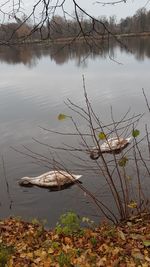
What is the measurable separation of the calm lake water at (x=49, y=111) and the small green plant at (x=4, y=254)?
9.20 feet

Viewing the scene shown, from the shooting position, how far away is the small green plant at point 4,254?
201 inches

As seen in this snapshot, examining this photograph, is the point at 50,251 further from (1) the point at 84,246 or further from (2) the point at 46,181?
(2) the point at 46,181

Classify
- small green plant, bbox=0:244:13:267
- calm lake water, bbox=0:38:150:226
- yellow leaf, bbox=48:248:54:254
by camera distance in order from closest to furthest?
small green plant, bbox=0:244:13:267 → yellow leaf, bbox=48:248:54:254 → calm lake water, bbox=0:38:150:226

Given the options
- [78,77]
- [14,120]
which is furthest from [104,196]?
[78,77]

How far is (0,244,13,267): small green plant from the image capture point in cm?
509

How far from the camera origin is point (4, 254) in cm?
520

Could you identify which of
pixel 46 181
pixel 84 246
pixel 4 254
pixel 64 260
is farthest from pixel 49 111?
pixel 64 260

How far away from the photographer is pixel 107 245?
5480 millimetres

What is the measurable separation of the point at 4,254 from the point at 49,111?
1324 cm

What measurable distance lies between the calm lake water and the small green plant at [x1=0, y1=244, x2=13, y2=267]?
2.81 meters

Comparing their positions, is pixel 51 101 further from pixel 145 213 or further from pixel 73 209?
pixel 145 213

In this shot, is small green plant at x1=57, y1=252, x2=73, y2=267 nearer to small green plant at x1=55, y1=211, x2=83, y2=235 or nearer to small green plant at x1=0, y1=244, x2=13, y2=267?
small green plant at x1=0, y1=244, x2=13, y2=267

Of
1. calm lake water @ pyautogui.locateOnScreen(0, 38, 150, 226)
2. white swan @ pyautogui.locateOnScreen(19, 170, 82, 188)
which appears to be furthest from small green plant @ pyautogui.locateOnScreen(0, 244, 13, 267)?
white swan @ pyautogui.locateOnScreen(19, 170, 82, 188)

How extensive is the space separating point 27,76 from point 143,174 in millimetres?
22869
